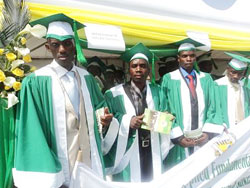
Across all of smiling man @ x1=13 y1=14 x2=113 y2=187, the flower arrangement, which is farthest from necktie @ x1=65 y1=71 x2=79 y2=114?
the flower arrangement

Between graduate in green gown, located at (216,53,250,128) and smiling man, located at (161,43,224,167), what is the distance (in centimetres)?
26

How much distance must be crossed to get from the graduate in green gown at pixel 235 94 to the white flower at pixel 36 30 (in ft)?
6.91

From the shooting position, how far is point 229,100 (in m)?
3.73

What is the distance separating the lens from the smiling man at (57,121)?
2.21m

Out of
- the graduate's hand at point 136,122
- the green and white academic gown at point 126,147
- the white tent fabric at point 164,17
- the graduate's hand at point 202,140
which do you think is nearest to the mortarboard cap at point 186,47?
the white tent fabric at point 164,17

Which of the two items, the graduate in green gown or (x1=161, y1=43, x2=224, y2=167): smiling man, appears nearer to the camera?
(x1=161, y1=43, x2=224, y2=167): smiling man

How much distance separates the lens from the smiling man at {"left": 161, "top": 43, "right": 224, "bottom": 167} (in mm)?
3297

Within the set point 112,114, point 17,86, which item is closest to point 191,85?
point 112,114

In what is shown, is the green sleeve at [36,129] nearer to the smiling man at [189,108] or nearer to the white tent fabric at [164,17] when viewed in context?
the white tent fabric at [164,17]

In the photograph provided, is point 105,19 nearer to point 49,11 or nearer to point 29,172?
point 49,11

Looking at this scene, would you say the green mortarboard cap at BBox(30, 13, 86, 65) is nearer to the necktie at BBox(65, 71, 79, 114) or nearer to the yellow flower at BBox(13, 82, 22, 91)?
the necktie at BBox(65, 71, 79, 114)

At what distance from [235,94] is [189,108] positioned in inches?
29.4

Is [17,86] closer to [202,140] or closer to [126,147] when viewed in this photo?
[126,147]

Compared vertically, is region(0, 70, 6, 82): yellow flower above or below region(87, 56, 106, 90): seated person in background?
above
